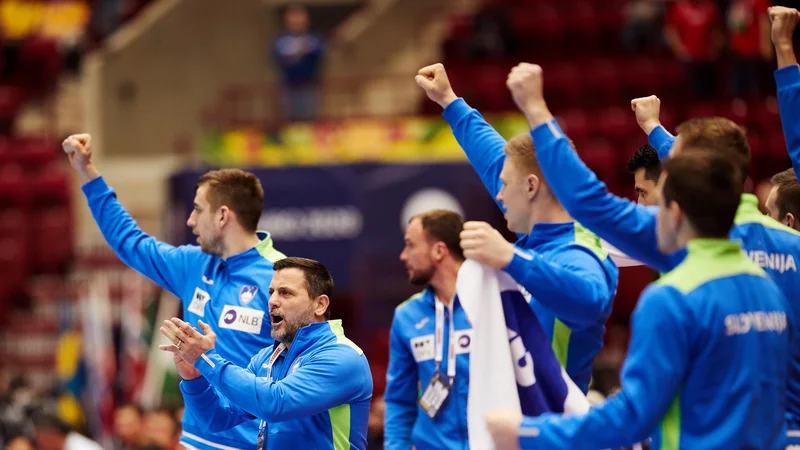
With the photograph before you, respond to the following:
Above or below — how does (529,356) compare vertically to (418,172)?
below

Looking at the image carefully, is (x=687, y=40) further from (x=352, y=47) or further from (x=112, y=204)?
(x=112, y=204)

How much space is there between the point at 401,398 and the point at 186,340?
4.37 ft

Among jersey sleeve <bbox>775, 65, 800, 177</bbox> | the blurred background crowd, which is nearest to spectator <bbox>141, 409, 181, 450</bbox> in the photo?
the blurred background crowd

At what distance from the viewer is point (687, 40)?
13398mm

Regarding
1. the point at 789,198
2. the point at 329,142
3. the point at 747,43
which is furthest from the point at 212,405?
the point at 329,142

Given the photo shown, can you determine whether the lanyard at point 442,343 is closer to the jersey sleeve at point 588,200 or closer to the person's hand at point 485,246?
the person's hand at point 485,246

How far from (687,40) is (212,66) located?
8691 mm

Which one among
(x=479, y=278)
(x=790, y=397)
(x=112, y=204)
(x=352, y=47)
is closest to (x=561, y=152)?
(x=479, y=278)

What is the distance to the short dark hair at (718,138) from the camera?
3563mm

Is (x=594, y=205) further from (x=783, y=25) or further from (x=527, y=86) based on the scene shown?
(x=783, y=25)

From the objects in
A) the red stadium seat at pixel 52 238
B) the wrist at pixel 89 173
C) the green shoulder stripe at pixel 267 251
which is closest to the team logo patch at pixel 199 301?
the green shoulder stripe at pixel 267 251

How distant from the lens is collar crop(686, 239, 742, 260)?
130 inches

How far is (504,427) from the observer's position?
133 inches

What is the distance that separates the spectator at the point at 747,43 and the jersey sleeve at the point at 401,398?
594cm
